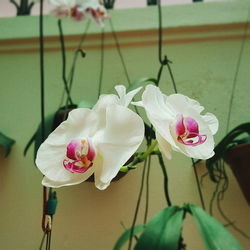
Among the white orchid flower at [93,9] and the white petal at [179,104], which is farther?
the white orchid flower at [93,9]

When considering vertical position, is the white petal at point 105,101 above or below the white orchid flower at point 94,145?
above

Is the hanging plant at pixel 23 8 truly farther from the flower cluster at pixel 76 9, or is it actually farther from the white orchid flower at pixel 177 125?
the white orchid flower at pixel 177 125

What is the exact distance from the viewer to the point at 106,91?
0.95 m

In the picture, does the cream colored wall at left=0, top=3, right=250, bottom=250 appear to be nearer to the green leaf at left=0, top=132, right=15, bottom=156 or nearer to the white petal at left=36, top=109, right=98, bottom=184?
the green leaf at left=0, top=132, right=15, bottom=156

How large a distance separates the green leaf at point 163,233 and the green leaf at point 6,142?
552 mm

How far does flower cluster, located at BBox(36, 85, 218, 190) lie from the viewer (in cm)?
32

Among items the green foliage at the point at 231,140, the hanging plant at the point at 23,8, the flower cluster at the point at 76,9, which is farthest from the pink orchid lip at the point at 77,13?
the green foliage at the point at 231,140

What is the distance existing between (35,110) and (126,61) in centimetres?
34

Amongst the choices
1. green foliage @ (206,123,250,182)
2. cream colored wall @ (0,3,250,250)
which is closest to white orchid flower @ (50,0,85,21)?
cream colored wall @ (0,3,250,250)

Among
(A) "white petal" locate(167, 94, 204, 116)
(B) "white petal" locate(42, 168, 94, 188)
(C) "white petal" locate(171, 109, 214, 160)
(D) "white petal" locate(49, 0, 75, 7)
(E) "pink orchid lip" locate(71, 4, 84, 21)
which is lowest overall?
(B) "white petal" locate(42, 168, 94, 188)

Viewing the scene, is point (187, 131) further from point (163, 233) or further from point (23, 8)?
point (23, 8)

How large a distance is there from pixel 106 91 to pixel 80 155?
0.65m

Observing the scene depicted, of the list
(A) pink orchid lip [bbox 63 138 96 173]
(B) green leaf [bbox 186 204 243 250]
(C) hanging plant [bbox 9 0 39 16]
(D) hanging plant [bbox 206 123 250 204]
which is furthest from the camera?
(C) hanging plant [bbox 9 0 39 16]

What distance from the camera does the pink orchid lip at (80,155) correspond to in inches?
12.5
